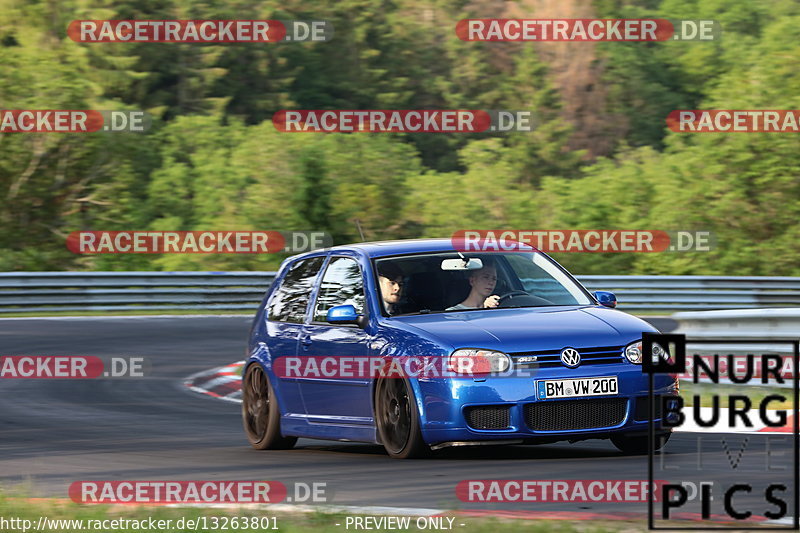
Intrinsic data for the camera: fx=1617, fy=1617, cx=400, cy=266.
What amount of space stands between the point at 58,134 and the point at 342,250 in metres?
36.4

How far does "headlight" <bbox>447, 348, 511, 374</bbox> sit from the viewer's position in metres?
10.1

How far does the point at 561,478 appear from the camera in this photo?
911cm

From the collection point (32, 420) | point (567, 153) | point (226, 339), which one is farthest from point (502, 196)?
point (32, 420)

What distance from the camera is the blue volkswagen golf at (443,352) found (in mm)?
10086

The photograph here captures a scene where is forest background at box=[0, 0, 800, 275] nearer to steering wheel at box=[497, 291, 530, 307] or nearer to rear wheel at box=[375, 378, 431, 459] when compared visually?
steering wheel at box=[497, 291, 530, 307]

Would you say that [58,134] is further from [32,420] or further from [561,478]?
[561,478]

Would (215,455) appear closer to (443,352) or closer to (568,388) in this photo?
(443,352)

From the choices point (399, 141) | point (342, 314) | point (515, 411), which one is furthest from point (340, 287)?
point (399, 141)

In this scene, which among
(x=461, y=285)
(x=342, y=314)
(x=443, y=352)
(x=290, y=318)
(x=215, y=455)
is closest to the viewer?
(x=443, y=352)

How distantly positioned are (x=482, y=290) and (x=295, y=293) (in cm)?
180

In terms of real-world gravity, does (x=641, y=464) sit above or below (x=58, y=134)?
below

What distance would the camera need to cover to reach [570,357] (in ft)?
33.2

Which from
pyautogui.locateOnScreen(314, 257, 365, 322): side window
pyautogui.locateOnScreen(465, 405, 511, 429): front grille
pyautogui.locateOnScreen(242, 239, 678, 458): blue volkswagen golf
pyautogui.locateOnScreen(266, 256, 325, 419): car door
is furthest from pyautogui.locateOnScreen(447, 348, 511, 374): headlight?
pyautogui.locateOnScreen(266, 256, 325, 419): car door

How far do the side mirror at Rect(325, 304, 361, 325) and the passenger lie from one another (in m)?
0.26
